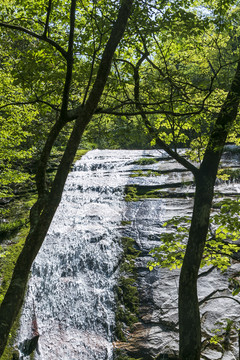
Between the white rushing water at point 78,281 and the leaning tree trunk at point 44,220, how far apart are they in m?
4.72

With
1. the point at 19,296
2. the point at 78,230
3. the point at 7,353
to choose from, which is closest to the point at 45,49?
the point at 19,296

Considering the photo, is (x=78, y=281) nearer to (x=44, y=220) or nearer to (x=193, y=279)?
(x=193, y=279)

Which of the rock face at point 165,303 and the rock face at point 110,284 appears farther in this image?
the rock face at point 110,284

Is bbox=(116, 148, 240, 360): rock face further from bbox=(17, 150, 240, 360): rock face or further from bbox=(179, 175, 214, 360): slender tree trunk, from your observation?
bbox=(179, 175, 214, 360): slender tree trunk

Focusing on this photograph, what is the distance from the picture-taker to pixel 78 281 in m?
8.45

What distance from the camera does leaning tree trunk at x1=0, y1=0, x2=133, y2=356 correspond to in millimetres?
2781

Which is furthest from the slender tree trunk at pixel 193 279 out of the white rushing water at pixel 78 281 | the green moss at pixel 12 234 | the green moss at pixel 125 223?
the green moss at pixel 125 223

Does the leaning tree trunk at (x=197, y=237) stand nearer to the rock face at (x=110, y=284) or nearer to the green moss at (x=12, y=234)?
the rock face at (x=110, y=284)

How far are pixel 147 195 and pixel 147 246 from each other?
2985 millimetres

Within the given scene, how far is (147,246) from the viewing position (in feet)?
30.5

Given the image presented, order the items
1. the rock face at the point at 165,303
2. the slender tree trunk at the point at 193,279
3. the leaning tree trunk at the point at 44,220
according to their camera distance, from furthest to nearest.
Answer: the rock face at the point at 165,303, the slender tree trunk at the point at 193,279, the leaning tree trunk at the point at 44,220

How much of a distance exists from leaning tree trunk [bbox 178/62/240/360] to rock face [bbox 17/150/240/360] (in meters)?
0.44

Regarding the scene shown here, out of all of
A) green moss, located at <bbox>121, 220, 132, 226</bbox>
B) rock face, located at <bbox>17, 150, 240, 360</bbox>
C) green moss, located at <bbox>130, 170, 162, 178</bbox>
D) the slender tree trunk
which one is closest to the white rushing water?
rock face, located at <bbox>17, 150, 240, 360</bbox>

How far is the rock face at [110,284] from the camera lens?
682cm
